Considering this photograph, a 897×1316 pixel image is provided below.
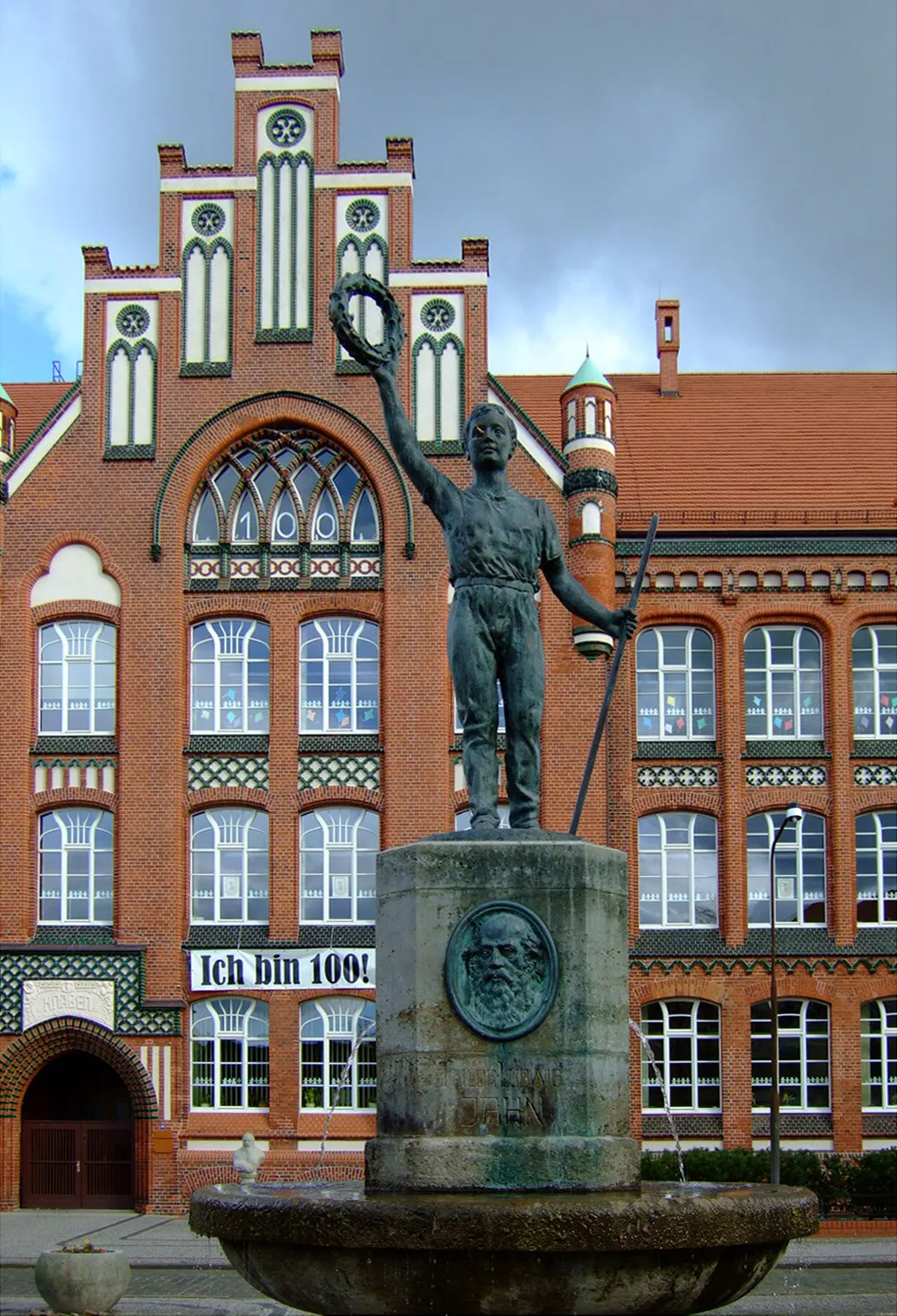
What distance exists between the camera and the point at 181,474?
3188 cm

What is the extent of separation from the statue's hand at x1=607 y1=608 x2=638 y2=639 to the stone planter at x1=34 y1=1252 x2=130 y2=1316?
903 centimetres

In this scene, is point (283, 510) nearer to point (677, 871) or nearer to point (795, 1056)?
point (677, 871)

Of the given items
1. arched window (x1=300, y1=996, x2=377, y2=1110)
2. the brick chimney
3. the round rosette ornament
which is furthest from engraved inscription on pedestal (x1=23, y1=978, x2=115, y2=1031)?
the round rosette ornament

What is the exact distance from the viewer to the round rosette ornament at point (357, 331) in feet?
31.8

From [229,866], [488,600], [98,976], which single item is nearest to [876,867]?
[229,866]

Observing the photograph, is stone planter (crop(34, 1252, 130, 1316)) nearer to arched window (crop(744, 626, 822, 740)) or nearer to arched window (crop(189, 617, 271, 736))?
arched window (crop(189, 617, 271, 736))

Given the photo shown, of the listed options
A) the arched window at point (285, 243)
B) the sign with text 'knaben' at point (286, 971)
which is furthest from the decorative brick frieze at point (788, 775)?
the arched window at point (285, 243)

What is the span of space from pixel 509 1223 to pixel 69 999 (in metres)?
23.8

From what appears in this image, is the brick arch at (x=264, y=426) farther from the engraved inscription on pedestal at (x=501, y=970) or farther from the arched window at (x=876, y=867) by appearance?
the engraved inscription on pedestal at (x=501, y=970)

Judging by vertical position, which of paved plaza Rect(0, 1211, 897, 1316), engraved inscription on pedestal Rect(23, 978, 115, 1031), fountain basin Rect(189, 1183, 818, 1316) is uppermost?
fountain basin Rect(189, 1183, 818, 1316)

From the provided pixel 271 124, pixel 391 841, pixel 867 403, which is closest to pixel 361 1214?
pixel 391 841

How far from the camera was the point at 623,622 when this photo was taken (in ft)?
34.8

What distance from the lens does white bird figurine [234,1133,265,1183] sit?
90.7 feet

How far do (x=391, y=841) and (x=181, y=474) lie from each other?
7534 millimetres
